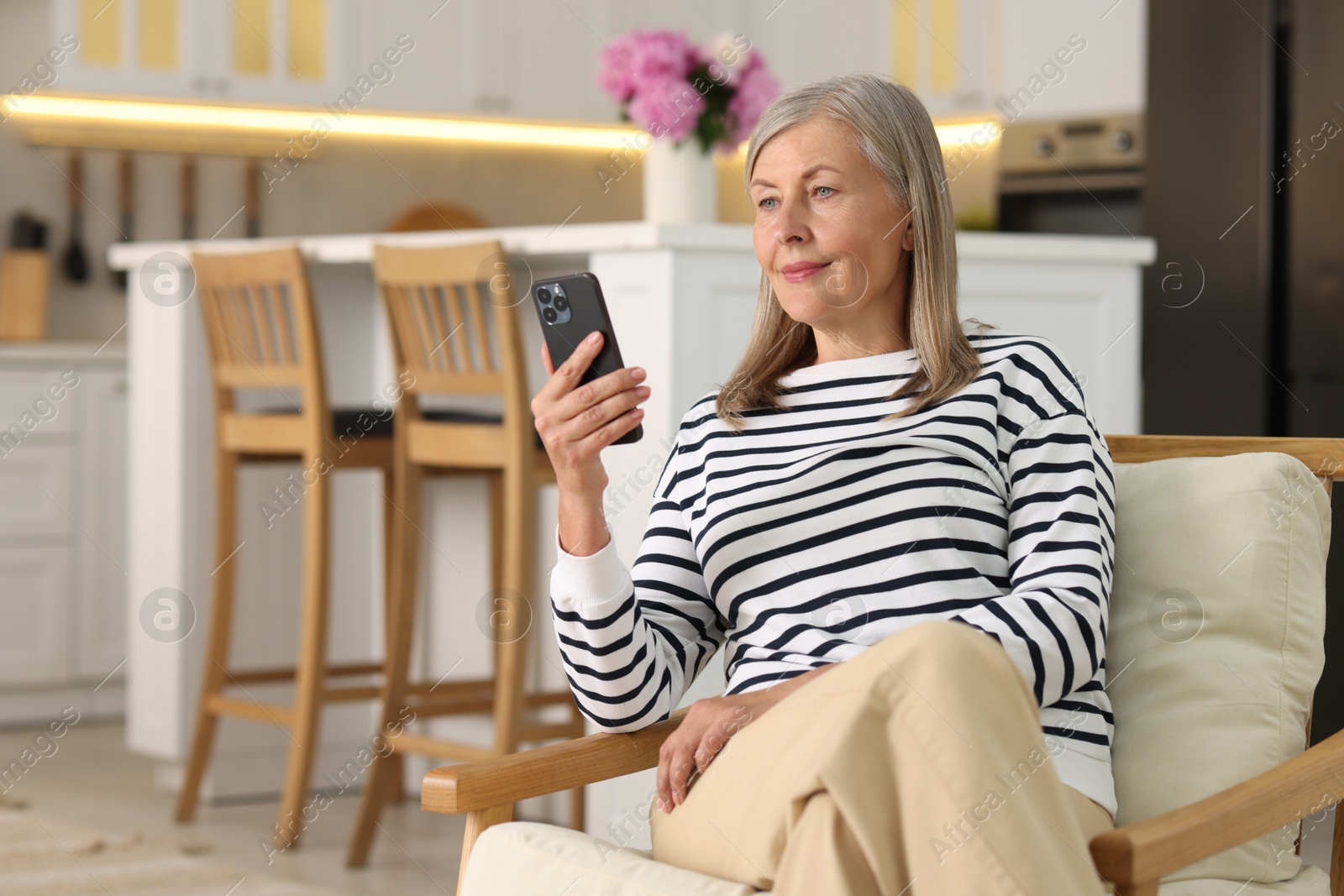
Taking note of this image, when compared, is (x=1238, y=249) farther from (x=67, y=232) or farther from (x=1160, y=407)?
(x=67, y=232)

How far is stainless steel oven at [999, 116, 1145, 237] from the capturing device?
160 inches

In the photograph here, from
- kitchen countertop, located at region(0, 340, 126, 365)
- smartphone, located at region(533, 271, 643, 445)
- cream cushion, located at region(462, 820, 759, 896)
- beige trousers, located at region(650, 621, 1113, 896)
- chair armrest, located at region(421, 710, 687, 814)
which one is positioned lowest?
cream cushion, located at region(462, 820, 759, 896)

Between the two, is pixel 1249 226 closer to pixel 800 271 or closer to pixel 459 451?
pixel 459 451

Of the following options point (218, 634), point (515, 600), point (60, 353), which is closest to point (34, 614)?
point (60, 353)

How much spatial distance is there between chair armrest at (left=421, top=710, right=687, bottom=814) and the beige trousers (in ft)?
0.77

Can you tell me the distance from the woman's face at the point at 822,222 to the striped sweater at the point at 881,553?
0.26 ft

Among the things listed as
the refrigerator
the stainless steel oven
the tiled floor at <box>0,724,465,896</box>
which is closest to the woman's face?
the tiled floor at <box>0,724,465,896</box>

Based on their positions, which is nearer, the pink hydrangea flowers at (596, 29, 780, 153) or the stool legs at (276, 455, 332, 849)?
the stool legs at (276, 455, 332, 849)

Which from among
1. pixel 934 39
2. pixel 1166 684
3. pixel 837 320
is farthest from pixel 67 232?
pixel 1166 684

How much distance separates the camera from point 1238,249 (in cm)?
327

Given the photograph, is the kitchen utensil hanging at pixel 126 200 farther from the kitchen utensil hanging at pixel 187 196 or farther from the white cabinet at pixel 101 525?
the white cabinet at pixel 101 525

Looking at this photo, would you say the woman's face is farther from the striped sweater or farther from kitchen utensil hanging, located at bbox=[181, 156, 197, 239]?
kitchen utensil hanging, located at bbox=[181, 156, 197, 239]

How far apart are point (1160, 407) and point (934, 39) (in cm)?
181

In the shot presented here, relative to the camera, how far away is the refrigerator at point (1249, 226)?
3.12 metres
